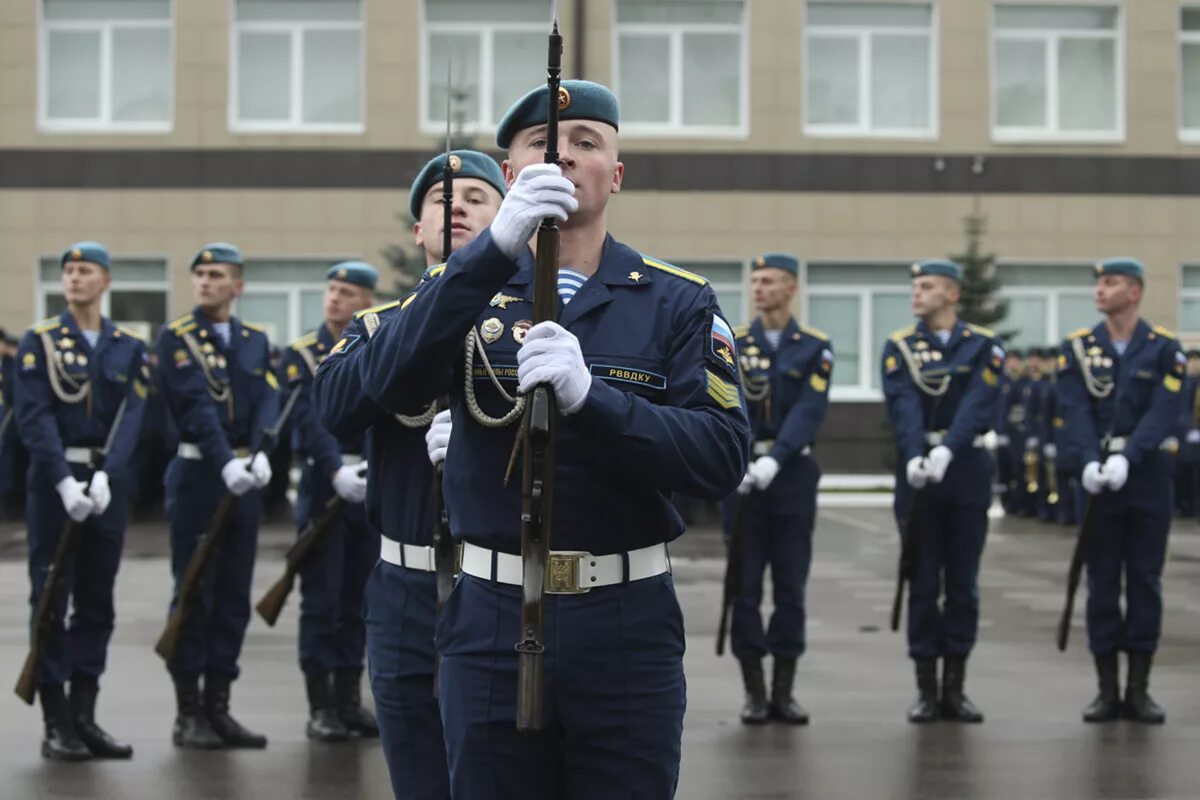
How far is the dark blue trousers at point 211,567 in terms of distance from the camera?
8.54 metres

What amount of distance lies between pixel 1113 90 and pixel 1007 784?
22954 millimetres

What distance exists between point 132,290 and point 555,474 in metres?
24.4

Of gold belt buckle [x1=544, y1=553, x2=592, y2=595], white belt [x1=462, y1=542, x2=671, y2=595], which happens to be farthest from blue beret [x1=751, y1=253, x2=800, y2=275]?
gold belt buckle [x1=544, y1=553, x2=592, y2=595]

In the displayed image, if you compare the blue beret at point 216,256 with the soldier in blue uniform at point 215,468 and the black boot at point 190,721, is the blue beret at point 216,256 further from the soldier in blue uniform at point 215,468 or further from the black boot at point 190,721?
the black boot at point 190,721

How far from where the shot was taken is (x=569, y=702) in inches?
152

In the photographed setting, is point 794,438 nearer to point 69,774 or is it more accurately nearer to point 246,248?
point 69,774

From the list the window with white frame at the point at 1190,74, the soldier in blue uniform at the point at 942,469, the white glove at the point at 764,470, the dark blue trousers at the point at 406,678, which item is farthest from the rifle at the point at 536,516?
the window with white frame at the point at 1190,74

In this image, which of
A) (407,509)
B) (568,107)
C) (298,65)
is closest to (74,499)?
(407,509)

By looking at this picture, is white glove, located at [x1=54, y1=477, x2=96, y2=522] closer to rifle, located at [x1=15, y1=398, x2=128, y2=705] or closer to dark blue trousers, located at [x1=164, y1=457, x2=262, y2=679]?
rifle, located at [x1=15, y1=398, x2=128, y2=705]

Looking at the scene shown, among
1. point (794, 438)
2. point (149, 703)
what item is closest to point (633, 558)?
point (794, 438)

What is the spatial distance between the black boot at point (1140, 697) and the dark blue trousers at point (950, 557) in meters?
0.77

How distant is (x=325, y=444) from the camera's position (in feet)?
28.3

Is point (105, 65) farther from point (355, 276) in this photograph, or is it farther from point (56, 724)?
point (56, 724)

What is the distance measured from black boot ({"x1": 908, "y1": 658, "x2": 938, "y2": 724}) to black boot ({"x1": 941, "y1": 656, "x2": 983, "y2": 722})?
0.06 meters
